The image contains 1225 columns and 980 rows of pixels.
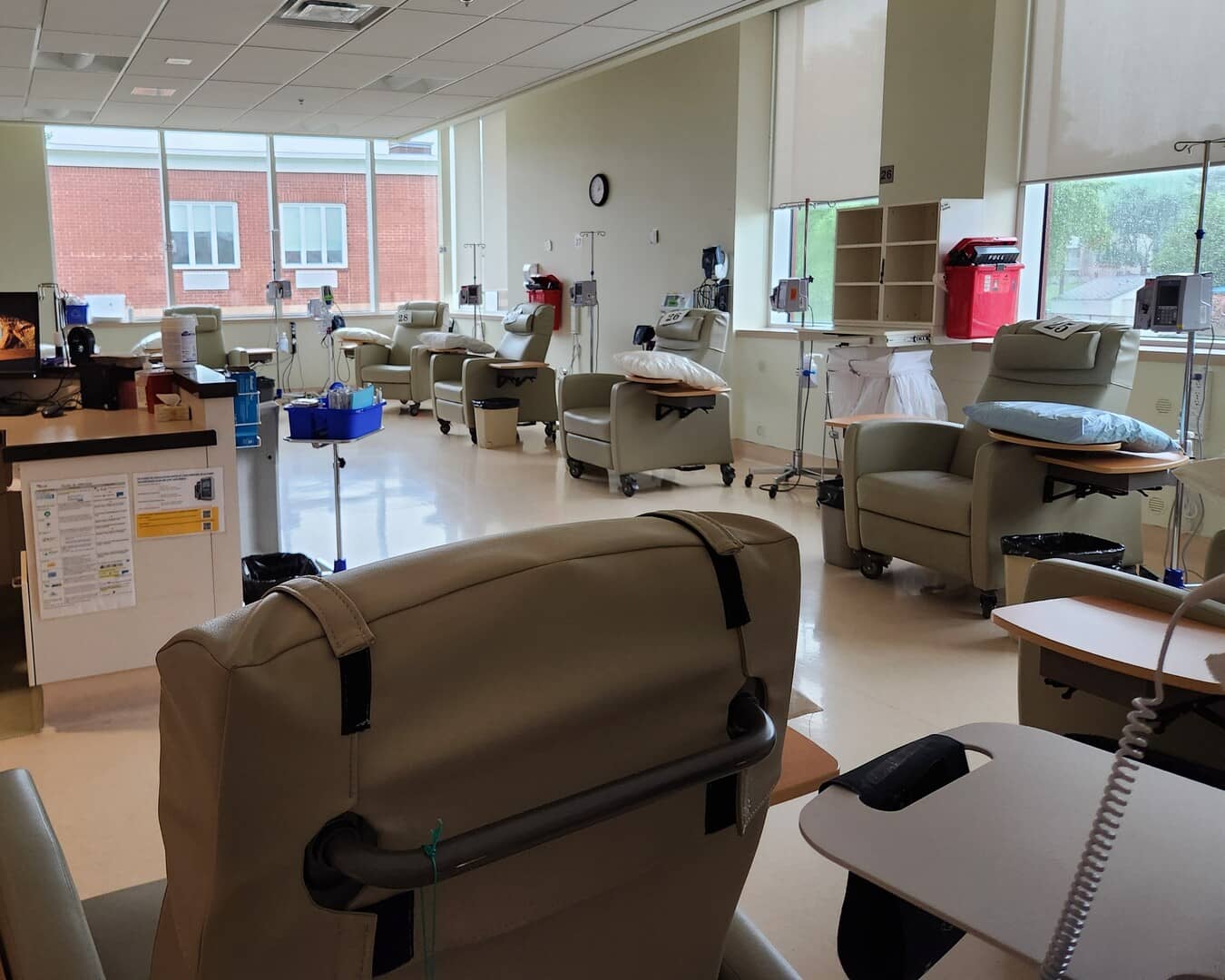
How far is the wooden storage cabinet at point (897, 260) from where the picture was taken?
5883 millimetres

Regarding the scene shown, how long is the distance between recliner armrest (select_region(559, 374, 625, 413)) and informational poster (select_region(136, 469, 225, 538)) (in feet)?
12.8

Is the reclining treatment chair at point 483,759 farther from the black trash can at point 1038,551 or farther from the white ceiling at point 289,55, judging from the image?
the white ceiling at point 289,55

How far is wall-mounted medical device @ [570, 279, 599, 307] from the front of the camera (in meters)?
8.52

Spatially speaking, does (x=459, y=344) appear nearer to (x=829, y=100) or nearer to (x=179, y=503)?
(x=829, y=100)

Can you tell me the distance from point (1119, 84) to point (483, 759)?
5622mm

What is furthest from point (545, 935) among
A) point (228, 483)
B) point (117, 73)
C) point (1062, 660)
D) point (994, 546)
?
point (117, 73)

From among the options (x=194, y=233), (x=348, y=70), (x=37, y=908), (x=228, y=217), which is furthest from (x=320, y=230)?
(x=37, y=908)

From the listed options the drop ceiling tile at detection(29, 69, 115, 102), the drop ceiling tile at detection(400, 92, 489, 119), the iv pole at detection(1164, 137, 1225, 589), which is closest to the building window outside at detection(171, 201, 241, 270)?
the drop ceiling tile at detection(29, 69, 115, 102)

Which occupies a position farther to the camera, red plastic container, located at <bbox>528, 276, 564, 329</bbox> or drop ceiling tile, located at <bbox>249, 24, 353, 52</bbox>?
red plastic container, located at <bbox>528, 276, 564, 329</bbox>

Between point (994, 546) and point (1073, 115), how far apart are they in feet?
9.00

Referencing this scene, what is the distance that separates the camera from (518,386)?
8570 millimetres

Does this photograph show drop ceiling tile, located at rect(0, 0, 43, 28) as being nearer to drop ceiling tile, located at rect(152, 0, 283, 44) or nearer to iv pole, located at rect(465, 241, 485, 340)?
drop ceiling tile, located at rect(152, 0, 283, 44)

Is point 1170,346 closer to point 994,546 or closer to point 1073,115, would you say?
point 1073,115

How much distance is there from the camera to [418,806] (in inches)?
29.3
